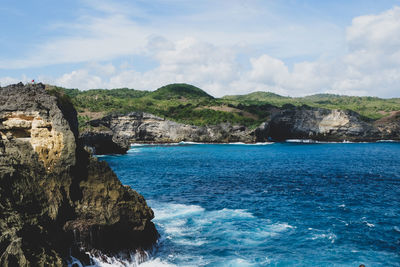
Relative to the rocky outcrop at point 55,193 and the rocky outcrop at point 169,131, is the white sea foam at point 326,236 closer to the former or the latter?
the rocky outcrop at point 55,193

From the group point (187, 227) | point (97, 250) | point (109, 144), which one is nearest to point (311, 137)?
point (109, 144)

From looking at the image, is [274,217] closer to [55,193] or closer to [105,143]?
[55,193]

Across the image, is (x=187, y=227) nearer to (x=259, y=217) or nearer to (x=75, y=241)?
(x=259, y=217)

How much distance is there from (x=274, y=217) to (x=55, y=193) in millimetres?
17956

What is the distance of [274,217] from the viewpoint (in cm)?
2761

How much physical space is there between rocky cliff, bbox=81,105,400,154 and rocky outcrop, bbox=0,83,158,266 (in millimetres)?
95904

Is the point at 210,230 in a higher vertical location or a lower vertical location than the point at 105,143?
lower

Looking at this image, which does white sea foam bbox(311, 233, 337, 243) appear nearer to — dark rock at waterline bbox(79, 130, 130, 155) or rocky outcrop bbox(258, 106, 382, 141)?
dark rock at waterline bbox(79, 130, 130, 155)

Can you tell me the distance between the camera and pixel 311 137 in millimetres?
130125

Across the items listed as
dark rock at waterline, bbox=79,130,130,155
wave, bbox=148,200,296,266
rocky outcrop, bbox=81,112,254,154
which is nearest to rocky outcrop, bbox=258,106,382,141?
rocky outcrop, bbox=81,112,254,154

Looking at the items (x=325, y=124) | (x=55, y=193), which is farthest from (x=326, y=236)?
(x=325, y=124)

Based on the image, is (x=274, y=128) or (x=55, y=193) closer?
(x=55, y=193)

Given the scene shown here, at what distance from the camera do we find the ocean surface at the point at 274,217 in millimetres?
19875

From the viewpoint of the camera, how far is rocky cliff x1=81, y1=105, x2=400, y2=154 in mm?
120500
